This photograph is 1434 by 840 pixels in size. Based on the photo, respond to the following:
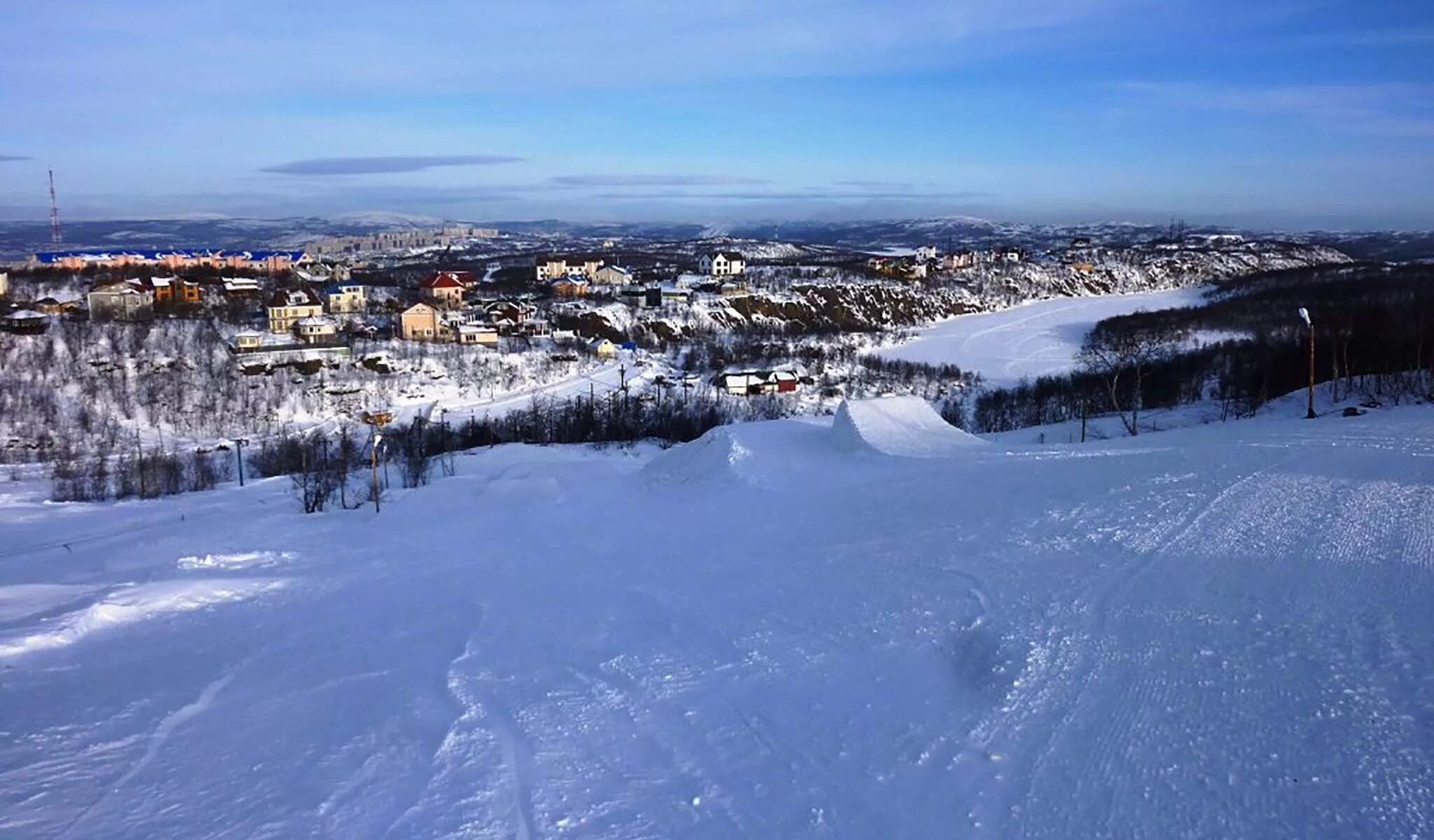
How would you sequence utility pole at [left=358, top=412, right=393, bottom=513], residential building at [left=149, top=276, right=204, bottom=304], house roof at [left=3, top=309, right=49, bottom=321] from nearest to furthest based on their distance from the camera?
utility pole at [left=358, top=412, right=393, bottom=513] → house roof at [left=3, top=309, right=49, bottom=321] → residential building at [left=149, top=276, right=204, bottom=304]

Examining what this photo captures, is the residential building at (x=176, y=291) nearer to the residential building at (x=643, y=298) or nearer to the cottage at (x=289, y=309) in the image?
the cottage at (x=289, y=309)

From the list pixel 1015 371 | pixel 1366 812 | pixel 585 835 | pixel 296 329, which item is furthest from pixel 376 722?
pixel 1015 371

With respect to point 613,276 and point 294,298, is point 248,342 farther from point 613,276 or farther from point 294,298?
point 613,276

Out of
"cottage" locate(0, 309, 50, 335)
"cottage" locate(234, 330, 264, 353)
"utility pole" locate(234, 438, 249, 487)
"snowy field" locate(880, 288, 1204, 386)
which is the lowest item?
"utility pole" locate(234, 438, 249, 487)

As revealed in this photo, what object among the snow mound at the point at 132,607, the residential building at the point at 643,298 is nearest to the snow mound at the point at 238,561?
the snow mound at the point at 132,607

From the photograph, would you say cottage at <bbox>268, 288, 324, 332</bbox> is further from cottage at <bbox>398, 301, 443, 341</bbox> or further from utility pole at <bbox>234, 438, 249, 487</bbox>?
utility pole at <bbox>234, 438, 249, 487</bbox>

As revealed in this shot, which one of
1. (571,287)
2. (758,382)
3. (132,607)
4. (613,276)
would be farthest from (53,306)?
(132,607)

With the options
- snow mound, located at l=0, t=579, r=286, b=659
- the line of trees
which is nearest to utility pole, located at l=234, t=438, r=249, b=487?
snow mound, located at l=0, t=579, r=286, b=659
